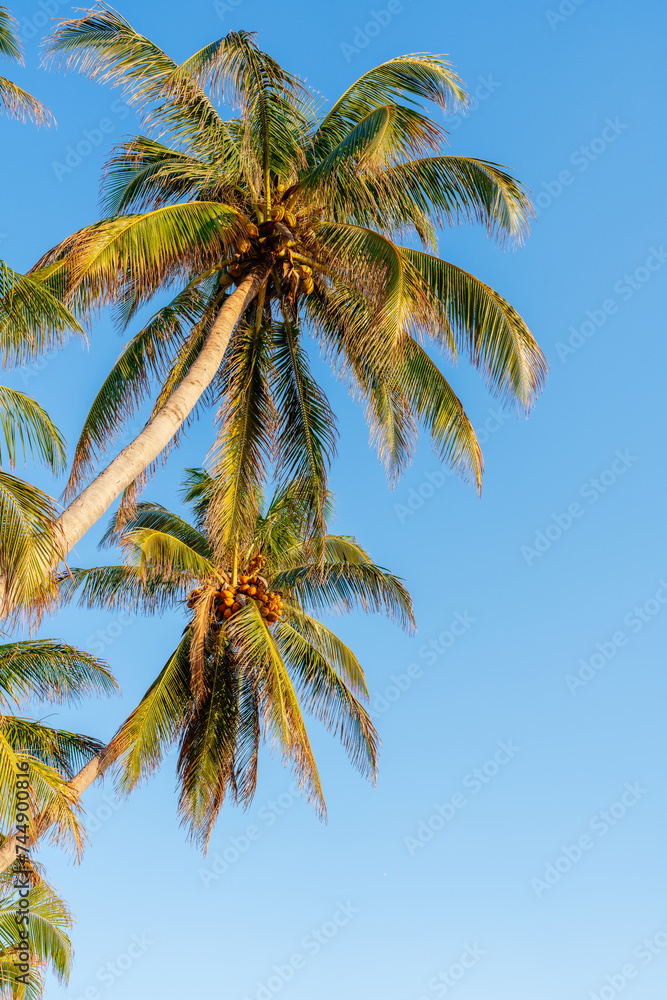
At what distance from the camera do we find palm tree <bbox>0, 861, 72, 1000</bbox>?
1185 cm

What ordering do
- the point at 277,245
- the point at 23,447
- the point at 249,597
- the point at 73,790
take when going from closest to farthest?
the point at 23,447
the point at 73,790
the point at 277,245
the point at 249,597

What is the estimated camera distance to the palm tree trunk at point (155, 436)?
791 centimetres

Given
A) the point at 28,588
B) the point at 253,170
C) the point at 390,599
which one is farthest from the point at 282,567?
the point at 28,588

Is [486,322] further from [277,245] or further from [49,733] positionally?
[49,733]

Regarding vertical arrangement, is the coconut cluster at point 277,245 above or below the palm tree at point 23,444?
above

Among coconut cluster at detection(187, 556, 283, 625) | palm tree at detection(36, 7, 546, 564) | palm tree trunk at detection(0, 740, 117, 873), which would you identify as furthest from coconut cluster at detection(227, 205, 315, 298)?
palm tree trunk at detection(0, 740, 117, 873)

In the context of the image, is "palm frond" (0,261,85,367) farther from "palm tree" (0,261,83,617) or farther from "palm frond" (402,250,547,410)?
"palm frond" (402,250,547,410)

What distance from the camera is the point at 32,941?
42.5 feet

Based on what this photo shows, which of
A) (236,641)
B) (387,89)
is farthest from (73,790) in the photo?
(387,89)

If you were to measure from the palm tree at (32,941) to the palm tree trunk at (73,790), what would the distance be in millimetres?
290

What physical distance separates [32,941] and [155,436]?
25.9ft

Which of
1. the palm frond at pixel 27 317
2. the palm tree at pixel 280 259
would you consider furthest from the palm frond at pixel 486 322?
the palm frond at pixel 27 317

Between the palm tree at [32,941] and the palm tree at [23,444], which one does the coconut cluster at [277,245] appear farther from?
the palm tree at [32,941]

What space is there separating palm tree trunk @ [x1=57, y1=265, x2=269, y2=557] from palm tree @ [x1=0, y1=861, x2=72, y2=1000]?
540 centimetres
